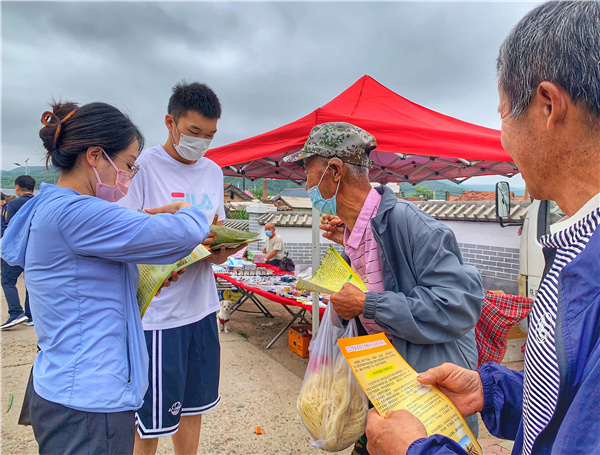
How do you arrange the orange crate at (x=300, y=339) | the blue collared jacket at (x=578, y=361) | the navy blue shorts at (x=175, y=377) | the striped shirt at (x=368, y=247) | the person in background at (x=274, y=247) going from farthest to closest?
1. the person in background at (x=274, y=247)
2. the orange crate at (x=300, y=339)
3. the navy blue shorts at (x=175, y=377)
4. the striped shirt at (x=368, y=247)
5. the blue collared jacket at (x=578, y=361)

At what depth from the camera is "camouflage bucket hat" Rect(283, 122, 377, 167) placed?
1.67m

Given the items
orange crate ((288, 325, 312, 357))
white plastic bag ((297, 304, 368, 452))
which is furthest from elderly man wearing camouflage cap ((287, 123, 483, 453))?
orange crate ((288, 325, 312, 357))

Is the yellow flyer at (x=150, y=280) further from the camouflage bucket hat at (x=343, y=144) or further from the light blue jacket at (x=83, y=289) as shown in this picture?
the camouflage bucket hat at (x=343, y=144)

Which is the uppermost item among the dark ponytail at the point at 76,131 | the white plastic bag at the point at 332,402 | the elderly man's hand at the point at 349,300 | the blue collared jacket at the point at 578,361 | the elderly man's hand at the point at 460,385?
the dark ponytail at the point at 76,131

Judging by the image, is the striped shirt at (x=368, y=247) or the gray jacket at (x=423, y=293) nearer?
the gray jacket at (x=423, y=293)

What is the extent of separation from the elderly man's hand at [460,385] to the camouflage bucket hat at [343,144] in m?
0.95

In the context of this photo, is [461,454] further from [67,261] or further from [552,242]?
[67,261]

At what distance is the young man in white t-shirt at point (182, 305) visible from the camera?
6.09 ft

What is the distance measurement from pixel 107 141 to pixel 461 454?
140 centimetres

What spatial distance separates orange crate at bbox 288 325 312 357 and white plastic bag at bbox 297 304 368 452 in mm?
3239

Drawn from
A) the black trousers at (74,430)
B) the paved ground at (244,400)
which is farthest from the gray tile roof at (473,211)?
the black trousers at (74,430)

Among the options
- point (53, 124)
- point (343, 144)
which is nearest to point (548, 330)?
point (343, 144)

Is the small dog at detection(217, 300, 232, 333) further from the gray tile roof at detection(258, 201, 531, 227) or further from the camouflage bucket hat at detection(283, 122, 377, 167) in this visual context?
the camouflage bucket hat at detection(283, 122, 377, 167)

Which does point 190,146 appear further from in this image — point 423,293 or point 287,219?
point 287,219
